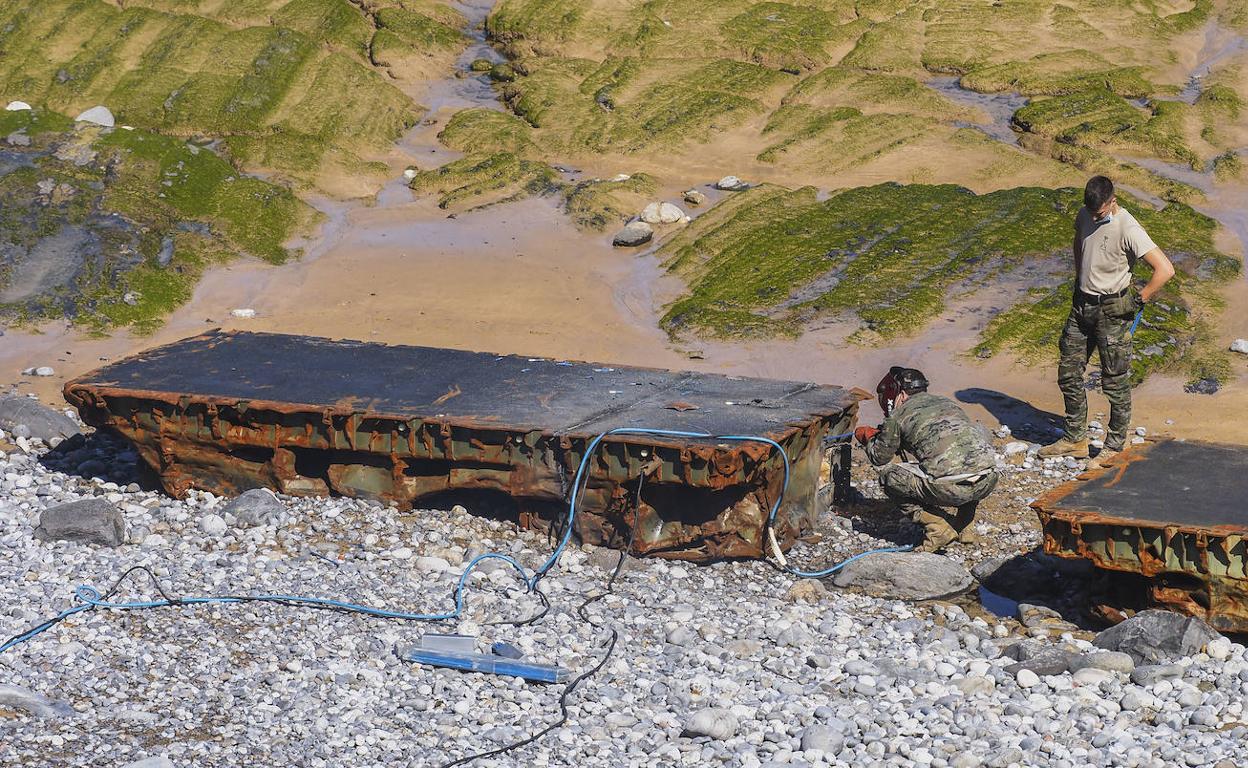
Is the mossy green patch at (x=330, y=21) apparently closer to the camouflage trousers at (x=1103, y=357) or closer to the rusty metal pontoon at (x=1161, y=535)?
the camouflage trousers at (x=1103, y=357)

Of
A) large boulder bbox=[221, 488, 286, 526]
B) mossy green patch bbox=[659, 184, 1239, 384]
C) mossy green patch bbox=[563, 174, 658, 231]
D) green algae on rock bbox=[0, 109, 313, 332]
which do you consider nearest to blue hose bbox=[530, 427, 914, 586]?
large boulder bbox=[221, 488, 286, 526]

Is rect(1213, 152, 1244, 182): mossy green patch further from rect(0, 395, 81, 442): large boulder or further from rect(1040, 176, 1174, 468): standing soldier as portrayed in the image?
rect(0, 395, 81, 442): large boulder

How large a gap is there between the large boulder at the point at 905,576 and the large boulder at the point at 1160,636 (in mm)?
1210

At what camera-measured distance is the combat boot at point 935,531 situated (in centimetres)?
888

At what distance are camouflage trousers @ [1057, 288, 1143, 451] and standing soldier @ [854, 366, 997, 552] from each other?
1.71 meters

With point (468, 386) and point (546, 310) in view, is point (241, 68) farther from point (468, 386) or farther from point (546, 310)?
point (468, 386)

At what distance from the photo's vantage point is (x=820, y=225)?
16.4 meters

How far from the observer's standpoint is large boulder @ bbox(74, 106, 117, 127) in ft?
68.4

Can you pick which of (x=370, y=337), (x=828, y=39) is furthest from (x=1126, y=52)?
(x=370, y=337)

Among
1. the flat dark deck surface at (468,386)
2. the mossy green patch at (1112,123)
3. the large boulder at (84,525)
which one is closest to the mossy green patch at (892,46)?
the mossy green patch at (1112,123)

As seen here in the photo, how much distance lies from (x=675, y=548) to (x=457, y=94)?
50.7ft

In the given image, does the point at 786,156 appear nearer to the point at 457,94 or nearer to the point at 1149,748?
the point at 457,94

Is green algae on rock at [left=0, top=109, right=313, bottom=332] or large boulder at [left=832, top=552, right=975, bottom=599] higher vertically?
green algae on rock at [left=0, top=109, right=313, bottom=332]

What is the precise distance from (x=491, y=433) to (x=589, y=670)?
2.10 meters
